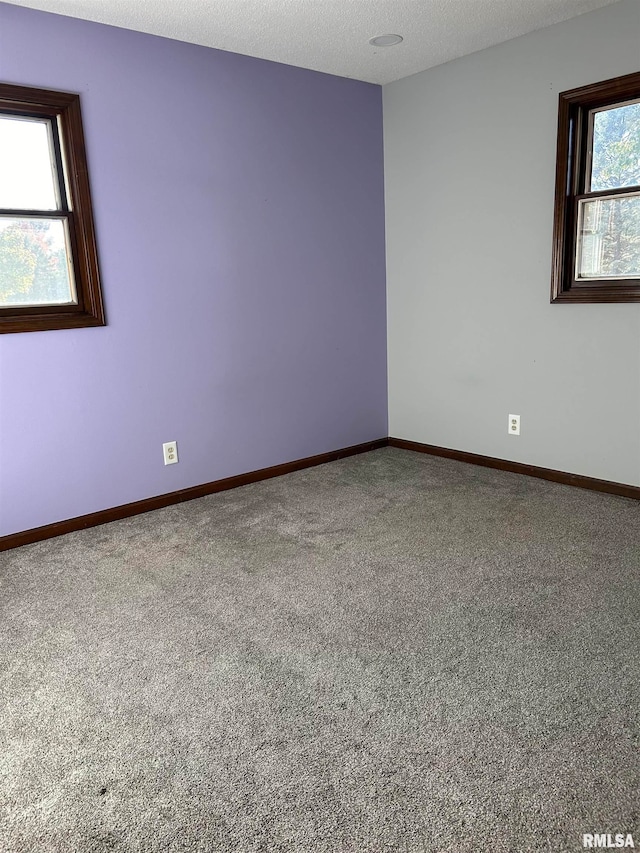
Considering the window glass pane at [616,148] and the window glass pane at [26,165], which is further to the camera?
the window glass pane at [616,148]

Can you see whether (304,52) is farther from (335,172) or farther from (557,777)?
(557,777)

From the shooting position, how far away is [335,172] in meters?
4.01

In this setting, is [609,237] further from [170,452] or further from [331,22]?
[170,452]

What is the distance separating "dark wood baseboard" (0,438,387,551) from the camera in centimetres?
309

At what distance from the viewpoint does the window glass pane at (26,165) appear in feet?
9.39

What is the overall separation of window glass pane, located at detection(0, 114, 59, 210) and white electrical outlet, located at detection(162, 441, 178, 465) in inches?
52.4

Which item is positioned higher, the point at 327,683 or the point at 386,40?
the point at 386,40

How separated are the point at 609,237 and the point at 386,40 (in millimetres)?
1580

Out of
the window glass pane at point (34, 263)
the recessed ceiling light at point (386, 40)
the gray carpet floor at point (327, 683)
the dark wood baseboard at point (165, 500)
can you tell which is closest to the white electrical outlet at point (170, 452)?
the dark wood baseboard at point (165, 500)

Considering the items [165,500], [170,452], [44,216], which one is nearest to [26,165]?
[44,216]

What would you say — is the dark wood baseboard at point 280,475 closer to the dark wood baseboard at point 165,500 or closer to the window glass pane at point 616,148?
the dark wood baseboard at point 165,500

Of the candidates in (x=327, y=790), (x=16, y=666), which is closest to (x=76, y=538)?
(x=16, y=666)

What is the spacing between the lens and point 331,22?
3072mm

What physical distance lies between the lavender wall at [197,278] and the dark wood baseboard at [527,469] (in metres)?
0.46
